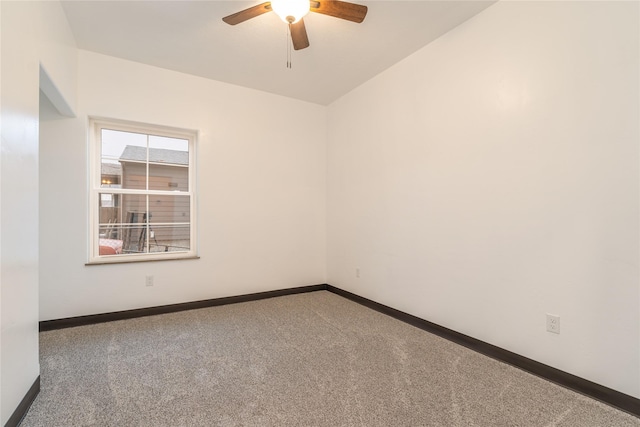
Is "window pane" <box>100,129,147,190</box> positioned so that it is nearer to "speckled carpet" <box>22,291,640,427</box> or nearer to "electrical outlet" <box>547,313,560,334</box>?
"speckled carpet" <box>22,291,640,427</box>

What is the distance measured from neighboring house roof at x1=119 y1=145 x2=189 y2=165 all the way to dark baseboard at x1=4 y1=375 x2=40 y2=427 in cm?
219

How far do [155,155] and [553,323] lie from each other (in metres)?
3.88

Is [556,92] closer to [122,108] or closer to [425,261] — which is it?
[425,261]

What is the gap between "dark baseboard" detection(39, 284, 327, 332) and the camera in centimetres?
275

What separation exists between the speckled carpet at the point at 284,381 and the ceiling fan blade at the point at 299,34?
2378mm

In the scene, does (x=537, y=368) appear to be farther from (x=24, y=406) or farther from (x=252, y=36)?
(x=252, y=36)

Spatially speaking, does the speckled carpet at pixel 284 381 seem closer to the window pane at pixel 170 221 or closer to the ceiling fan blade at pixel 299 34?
the window pane at pixel 170 221

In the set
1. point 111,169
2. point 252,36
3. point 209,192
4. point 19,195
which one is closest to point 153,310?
point 209,192

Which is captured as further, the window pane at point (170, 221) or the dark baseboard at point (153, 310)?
the window pane at point (170, 221)

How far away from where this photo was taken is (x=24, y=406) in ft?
5.03

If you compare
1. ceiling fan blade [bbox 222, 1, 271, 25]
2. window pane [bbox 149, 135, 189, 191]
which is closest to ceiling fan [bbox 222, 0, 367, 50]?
ceiling fan blade [bbox 222, 1, 271, 25]

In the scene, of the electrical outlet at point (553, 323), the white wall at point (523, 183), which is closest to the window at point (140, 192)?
the white wall at point (523, 183)

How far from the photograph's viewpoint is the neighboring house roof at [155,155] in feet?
10.5

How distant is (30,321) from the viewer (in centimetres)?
164
